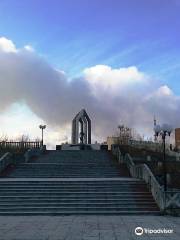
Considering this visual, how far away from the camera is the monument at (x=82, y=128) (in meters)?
62.7

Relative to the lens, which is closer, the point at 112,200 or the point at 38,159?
the point at 112,200

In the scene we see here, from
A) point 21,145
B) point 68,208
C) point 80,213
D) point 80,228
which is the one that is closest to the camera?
point 80,228

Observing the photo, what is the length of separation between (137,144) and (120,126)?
21.8m

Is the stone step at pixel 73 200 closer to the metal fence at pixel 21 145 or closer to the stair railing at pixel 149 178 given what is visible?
the stair railing at pixel 149 178

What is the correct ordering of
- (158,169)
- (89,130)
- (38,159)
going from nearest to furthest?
1. (158,169)
2. (38,159)
3. (89,130)

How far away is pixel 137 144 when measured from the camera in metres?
58.3

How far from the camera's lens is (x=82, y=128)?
6406cm

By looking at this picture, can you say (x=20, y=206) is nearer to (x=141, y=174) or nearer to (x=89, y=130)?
(x=141, y=174)

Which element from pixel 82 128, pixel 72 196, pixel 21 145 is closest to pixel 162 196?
pixel 72 196

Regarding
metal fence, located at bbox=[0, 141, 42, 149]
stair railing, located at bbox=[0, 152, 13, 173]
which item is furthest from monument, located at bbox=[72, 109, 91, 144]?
stair railing, located at bbox=[0, 152, 13, 173]

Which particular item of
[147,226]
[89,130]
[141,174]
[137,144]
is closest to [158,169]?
[141,174]

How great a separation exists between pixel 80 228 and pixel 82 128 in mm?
48369

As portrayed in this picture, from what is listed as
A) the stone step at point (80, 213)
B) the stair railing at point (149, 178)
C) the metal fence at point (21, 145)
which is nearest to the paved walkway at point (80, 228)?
the stone step at point (80, 213)

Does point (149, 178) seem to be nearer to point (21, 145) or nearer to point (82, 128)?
point (21, 145)
